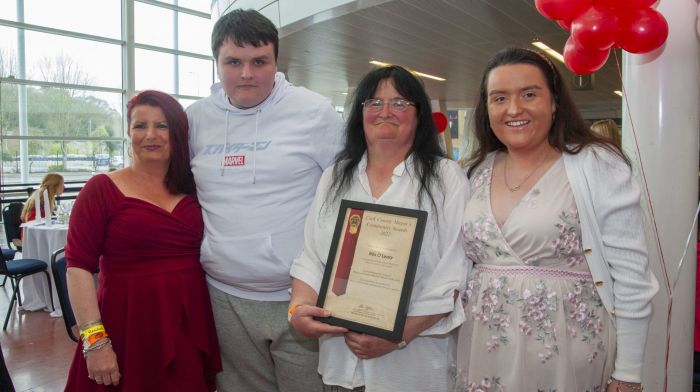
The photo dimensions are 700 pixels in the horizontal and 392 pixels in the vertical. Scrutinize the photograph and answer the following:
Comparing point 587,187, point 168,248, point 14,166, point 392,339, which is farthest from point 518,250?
point 14,166

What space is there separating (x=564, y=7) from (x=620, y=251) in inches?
57.3

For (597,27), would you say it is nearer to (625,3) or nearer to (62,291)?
(625,3)

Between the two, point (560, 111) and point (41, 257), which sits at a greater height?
point (560, 111)

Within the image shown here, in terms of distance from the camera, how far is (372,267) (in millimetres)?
1539

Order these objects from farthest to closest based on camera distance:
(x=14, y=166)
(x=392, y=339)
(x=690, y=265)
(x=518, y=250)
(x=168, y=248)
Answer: (x=14, y=166) → (x=690, y=265) → (x=168, y=248) → (x=518, y=250) → (x=392, y=339)

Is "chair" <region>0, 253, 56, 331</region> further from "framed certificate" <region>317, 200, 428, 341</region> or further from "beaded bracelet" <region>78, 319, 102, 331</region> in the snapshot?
A: "framed certificate" <region>317, 200, 428, 341</region>

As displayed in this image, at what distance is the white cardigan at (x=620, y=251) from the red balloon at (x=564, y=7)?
4.12 feet

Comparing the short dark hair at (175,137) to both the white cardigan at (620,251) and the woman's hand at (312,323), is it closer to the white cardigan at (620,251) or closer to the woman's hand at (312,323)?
the woman's hand at (312,323)

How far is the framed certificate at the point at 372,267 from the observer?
4.86ft

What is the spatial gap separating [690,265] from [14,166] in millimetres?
10648

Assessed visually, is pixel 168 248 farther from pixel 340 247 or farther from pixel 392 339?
pixel 392 339

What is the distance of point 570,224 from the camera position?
153 cm

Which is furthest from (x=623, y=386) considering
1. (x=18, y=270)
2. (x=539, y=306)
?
(x=18, y=270)

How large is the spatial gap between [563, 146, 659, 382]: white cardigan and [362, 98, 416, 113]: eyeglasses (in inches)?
22.9
